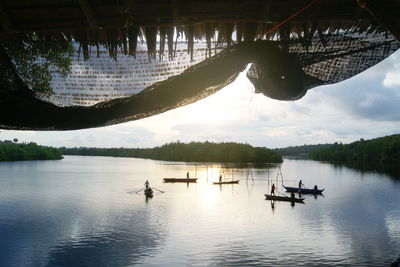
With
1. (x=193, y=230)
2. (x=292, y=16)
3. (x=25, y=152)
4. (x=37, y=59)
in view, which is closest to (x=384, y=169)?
(x=193, y=230)

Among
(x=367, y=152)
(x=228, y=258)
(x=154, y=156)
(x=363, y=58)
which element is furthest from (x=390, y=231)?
(x=154, y=156)

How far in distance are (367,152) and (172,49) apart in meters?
82.4

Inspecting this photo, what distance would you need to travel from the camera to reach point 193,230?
16.7 m

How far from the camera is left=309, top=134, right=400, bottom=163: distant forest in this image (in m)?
65.2

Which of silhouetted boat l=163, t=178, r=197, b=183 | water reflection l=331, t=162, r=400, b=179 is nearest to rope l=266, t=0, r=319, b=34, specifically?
silhouetted boat l=163, t=178, r=197, b=183

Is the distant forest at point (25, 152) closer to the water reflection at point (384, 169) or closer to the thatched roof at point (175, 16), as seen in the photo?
the water reflection at point (384, 169)

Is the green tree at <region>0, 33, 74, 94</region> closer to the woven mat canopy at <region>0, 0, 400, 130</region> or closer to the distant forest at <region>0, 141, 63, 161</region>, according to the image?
Result: the woven mat canopy at <region>0, 0, 400, 130</region>

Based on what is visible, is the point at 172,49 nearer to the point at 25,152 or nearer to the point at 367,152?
the point at 367,152

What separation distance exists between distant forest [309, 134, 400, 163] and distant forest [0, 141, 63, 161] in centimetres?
6870

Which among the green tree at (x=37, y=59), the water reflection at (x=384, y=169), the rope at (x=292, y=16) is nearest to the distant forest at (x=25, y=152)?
the water reflection at (x=384, y=169)

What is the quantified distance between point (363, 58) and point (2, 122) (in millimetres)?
2521

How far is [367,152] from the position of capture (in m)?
76.9

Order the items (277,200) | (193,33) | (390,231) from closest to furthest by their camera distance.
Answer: (193,33) → (390,231) → (277,200)

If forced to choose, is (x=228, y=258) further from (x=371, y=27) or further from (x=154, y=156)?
(x=154, y=156)
